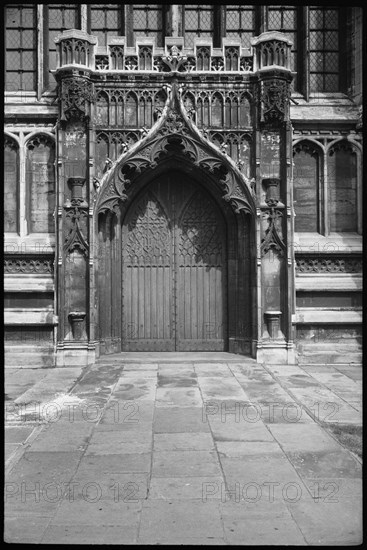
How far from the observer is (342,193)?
1191 cm

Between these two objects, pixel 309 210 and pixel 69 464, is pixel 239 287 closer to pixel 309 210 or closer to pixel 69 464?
pixel 309 210

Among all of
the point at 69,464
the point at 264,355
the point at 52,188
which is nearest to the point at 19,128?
the point at 52,188

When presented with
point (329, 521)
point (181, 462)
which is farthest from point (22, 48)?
point (329, 521)

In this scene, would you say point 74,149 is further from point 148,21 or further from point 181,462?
point 181,462

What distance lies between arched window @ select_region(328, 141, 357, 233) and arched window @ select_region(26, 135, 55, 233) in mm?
6176

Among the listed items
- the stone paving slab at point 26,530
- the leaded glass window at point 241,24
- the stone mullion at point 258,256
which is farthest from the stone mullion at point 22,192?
the stone paving slab at point 26,530

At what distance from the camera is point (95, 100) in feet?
36.7

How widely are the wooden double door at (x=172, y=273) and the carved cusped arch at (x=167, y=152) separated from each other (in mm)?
861

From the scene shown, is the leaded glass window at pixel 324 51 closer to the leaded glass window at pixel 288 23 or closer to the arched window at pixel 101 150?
the leaded glass window at pixel 288 23

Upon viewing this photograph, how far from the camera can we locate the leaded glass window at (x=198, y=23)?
485 inches

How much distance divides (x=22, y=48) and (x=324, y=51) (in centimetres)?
694

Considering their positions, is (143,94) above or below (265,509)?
above

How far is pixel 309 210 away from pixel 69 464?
8.45m

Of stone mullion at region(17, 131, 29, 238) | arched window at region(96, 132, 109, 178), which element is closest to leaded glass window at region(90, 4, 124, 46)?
arched window at region(96, 132, 109, 178)
